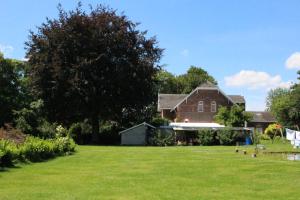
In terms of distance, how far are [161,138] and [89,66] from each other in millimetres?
12523

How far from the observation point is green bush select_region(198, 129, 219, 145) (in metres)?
60.9

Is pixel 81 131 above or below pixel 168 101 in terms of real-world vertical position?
below

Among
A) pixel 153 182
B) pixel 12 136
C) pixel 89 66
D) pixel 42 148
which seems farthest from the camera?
pixel 89 66

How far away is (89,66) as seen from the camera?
179 ft

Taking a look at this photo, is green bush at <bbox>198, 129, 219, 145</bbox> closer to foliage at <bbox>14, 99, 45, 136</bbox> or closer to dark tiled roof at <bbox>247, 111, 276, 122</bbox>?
foliage at <bbox>14, 99, 45, 136</bbox>

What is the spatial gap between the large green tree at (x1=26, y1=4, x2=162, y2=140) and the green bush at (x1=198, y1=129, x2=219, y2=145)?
8357 millimetres

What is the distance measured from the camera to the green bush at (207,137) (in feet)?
200

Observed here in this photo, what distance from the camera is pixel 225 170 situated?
21.8 metres

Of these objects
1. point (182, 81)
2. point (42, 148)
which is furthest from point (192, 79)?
point (42, 148)

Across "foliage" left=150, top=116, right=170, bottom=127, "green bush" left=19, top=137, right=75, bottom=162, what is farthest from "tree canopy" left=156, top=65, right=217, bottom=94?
"green bush" left=19, top=137, right=75, bottom=162

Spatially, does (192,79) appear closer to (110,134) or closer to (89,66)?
(110,134)

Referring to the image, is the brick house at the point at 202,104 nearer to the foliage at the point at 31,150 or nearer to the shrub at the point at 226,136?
the shrub at the point at 226,136

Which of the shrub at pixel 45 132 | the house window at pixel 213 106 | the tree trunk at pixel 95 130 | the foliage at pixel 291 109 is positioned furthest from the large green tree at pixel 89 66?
the foliage at pixel 291 109

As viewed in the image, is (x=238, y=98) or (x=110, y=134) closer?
(x=110, y=134)
